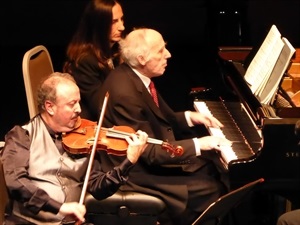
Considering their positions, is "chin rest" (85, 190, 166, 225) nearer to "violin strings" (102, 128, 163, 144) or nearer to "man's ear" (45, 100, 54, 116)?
"violin strings" (102, 128, 163, 144)

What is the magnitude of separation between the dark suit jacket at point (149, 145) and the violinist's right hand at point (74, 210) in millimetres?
487

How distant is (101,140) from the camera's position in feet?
8.43

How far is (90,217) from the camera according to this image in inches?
107

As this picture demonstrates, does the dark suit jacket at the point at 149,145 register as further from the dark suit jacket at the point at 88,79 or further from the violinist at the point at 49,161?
the dark suit jacket at the point at 88,79

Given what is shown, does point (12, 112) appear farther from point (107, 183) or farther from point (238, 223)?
point (107, 183)

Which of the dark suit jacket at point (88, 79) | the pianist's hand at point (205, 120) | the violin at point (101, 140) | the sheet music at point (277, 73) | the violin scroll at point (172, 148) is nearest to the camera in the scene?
the violin at point (101, 140)

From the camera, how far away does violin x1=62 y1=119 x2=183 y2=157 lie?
8.20 ft

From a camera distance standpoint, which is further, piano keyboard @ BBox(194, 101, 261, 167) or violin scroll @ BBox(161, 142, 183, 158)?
piano keyboard @ BBox(194, 101, 261, 167)

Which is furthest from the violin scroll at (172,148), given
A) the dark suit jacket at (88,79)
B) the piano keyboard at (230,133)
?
the dark suit jacket at (88,79)

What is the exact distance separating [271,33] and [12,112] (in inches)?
109

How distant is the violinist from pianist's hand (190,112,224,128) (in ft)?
2.13

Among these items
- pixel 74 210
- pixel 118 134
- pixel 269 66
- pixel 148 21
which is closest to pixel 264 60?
pixel 269 66

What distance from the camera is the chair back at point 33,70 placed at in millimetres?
2984

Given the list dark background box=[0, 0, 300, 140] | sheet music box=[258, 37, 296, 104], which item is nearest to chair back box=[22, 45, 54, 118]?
sheet music box=[258, 37, 296, 104]
